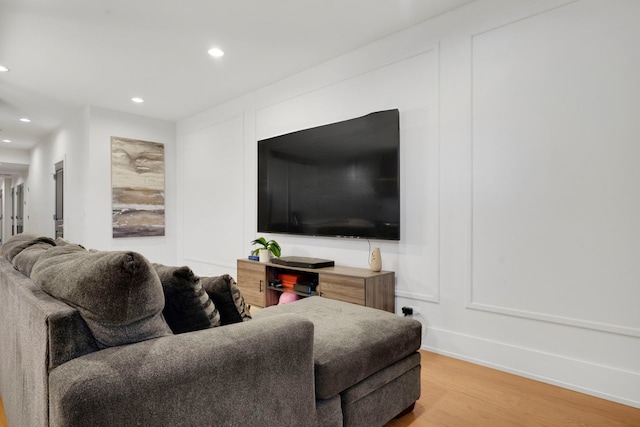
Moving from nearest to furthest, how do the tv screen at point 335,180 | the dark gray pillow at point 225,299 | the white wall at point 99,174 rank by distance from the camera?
1. the dark gray pillow at point 225,299
2. the tv screen at point 335,180
3. the white wall at point 99,174

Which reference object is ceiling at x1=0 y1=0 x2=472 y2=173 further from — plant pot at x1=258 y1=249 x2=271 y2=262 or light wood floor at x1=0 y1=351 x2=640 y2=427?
light wood floor at x1=0 y1=351 x2=640 y2=427

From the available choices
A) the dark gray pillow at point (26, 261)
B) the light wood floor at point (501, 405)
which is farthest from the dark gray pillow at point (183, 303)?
the light wood floor at point (501, 405)

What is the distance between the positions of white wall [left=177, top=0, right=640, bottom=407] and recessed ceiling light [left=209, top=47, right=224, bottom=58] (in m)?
1.25

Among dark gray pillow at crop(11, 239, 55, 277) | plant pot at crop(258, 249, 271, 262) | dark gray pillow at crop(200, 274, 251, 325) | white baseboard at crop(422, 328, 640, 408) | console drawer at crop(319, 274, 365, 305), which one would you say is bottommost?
white baseboard at crop(422, 328, 640, 408)

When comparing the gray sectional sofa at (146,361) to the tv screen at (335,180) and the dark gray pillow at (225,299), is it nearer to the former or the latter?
the dark gray pillow at (225,299)

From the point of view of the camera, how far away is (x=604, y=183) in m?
2.07

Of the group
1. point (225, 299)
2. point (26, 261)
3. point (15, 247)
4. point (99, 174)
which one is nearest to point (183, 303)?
point (225, 299)

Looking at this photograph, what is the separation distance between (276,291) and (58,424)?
288cm

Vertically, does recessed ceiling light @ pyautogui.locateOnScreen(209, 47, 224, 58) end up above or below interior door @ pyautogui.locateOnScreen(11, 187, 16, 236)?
above

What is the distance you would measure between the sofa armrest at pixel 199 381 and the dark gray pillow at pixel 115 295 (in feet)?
0.15

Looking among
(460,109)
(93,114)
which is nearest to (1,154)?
(93,114)

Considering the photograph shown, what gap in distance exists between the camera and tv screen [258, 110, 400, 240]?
2967mm

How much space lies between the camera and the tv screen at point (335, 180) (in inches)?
117

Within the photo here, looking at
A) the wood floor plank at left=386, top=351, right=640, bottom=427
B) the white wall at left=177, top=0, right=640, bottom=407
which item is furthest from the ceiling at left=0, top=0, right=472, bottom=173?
the wood floor plank at left=386, top=351, right=640, bottom=427
